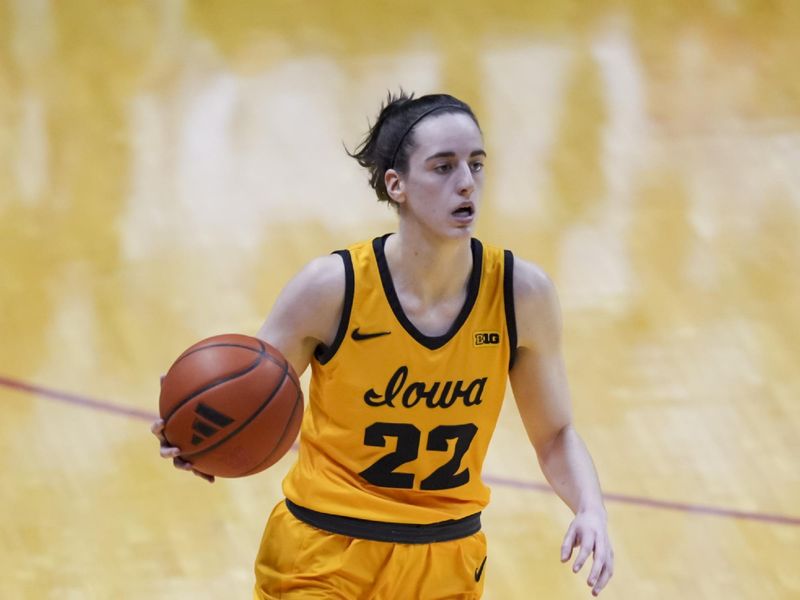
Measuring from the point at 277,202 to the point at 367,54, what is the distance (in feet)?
9.67

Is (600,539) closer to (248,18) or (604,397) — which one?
(604,397)

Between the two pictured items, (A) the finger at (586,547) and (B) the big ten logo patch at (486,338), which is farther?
(B) the big ten logo patch at (486,338)

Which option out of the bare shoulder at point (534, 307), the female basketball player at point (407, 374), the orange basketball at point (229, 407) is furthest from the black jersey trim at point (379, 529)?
the bare shoulder at point (534, 307)

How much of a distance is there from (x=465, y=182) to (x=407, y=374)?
0.57 meters

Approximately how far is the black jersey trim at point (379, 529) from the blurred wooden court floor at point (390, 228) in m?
1.94

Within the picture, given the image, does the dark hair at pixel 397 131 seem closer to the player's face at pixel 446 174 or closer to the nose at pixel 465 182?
the player's face at pixel 446 174

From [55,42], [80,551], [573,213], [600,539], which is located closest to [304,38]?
[55,42]

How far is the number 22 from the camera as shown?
13.5 ft

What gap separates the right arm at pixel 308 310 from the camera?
4.09 metres

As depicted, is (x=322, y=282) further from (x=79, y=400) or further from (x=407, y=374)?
(x=79, y=400)

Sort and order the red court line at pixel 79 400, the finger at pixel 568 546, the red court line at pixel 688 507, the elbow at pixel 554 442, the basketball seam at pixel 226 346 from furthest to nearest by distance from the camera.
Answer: the red court line at pixel 79 400, the red court line at pixel 688 507, the elbow at pixel 554 442, the basketball seam at pixel 226 346, the finger at pixel 568 546

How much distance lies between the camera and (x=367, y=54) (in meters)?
12.0

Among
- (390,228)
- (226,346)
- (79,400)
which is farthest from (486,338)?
(390,228)

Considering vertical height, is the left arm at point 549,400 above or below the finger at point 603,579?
above
